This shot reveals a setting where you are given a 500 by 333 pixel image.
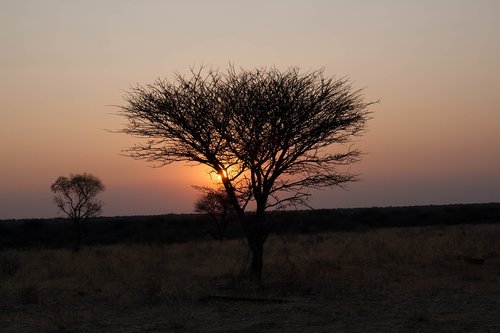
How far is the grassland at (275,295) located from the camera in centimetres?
1120

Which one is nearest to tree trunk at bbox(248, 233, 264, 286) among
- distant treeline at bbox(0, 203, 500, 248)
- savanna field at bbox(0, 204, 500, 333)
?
savanna field at bbox(0, 204, 500, 333)

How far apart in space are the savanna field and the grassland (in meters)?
A: 0.02

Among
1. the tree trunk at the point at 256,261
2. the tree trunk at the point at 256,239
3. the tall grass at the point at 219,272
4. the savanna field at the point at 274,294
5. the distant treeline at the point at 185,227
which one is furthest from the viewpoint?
the distant treeline at the point at 185,227

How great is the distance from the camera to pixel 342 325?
10.8 m

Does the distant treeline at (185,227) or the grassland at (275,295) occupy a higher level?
the distant treeline at (185,227)

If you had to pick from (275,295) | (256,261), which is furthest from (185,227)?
(275,295)

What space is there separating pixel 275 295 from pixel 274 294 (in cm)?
17

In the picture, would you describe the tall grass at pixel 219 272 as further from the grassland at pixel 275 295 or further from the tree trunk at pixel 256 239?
the tree trunk at pixel 256 239

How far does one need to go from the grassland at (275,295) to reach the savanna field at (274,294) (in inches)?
0.9

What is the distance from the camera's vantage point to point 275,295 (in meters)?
14.6

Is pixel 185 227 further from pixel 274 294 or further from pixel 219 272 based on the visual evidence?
pixel 274 294

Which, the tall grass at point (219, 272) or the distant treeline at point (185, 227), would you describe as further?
the distant treeline at point (185, 227)

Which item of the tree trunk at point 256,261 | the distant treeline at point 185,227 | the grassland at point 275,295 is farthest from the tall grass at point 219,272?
the distant treeline at point 185,227

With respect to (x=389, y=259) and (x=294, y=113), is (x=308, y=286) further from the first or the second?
(x=389, y=259)
